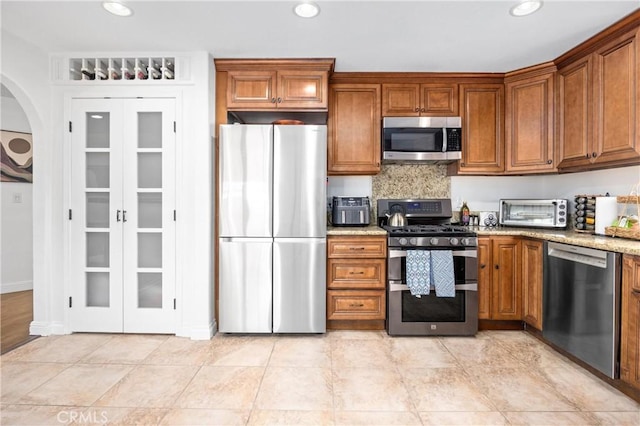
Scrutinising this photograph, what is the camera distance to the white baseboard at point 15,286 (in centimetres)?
399

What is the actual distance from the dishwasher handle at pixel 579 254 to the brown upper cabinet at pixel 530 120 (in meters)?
0.88

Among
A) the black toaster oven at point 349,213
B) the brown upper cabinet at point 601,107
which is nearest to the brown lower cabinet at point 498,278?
the brown upper cabinet at point 601,107

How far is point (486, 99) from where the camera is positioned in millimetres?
3137

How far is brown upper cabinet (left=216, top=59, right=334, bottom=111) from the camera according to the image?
9.37ft

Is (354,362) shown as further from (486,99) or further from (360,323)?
(486,99)

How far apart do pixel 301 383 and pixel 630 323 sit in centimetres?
206

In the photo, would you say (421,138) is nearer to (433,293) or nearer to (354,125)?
(354,125)

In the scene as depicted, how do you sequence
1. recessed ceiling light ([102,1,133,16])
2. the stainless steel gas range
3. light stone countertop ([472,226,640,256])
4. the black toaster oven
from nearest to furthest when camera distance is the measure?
light stone countertop ([472,226,640,256]), recessed ceiling light ([102,1,133,16]), the stainless steel gas range, the black toaster oven

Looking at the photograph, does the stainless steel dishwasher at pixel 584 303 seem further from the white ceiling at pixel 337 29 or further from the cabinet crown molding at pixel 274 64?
the cabinet crown molding at pixel 274 64

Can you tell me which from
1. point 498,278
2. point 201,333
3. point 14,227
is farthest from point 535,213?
point 14,227

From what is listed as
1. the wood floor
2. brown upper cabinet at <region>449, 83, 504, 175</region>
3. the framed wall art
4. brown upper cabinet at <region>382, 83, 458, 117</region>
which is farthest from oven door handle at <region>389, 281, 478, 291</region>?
the framed wall art

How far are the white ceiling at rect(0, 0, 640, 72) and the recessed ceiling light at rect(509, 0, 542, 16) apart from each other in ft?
0.21

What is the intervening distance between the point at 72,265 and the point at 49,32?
1.94 meters

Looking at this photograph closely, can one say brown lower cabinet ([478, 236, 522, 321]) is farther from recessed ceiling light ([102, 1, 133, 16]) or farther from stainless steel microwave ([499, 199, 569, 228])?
recessed ceiling light ([102, 1, 133, 16])
